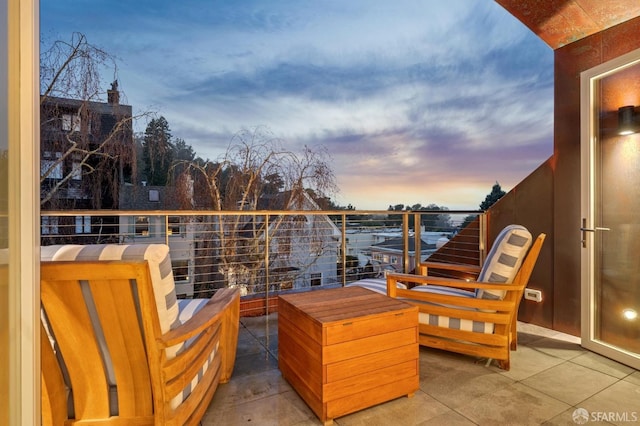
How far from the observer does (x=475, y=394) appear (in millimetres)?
1797

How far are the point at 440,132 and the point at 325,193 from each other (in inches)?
104

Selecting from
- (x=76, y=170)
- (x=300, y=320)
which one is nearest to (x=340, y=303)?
(x=300, y=320)

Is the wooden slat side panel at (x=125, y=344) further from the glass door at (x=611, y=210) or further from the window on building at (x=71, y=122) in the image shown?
the window on building at (x=71, y=122)

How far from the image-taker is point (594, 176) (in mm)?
2447

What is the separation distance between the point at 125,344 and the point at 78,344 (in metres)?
0.17

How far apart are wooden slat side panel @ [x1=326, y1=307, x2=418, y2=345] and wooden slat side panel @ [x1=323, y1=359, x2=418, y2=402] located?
0.64ft

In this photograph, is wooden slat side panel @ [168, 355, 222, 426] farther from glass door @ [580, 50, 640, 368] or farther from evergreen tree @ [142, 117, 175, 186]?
evergreen tree @ [142, 117, 175, 186]

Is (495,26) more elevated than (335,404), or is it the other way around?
(495,26)

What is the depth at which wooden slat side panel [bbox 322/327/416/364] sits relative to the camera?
1.55 meters

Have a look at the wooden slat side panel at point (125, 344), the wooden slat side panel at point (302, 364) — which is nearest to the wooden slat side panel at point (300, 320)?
the wooden slat side panel at point (302, 364)

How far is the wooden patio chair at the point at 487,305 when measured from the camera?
6.77ft

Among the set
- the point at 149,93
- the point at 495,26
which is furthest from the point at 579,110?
the point at 149,93

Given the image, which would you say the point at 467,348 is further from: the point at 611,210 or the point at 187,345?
the point at 187,345

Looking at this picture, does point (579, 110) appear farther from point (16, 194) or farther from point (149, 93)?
point (149, 93)
